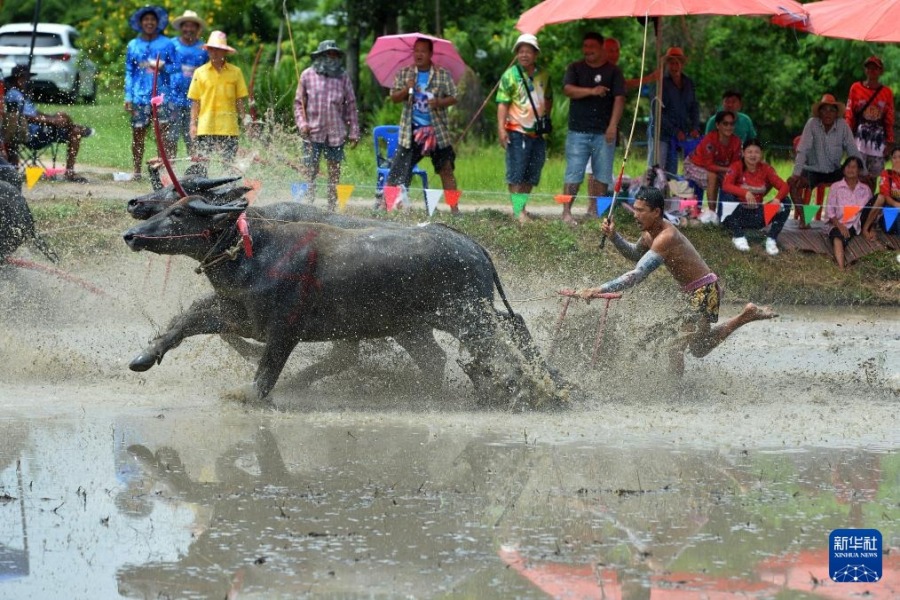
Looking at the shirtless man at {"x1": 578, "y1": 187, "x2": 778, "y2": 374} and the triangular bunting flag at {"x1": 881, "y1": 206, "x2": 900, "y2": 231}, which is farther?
the triangular bunting flag at {"x1": 881, "y1": 206, "x2": 900, "y2": 231}

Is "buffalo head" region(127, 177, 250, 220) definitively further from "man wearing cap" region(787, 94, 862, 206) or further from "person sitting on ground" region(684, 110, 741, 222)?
"man wearing cap" region(787, 94, 862, 206)

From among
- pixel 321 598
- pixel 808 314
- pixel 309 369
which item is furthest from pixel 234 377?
pixel 808 314

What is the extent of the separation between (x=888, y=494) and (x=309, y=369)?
11.7 feet

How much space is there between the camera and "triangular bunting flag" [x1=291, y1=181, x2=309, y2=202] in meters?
11.7

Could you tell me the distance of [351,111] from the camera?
503 inches

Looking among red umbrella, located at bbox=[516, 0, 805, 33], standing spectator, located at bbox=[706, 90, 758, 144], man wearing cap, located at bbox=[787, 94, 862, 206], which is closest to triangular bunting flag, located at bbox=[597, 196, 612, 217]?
standing spectator, located at bbox=[706, 90, 758, 144]

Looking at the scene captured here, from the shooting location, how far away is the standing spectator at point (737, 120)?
13.4 meters

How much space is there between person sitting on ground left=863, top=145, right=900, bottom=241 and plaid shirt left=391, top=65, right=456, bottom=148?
387cm

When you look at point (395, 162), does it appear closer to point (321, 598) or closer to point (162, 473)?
point (162, 473)

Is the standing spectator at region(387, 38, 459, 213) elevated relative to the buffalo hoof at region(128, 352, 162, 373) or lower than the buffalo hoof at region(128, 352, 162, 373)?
elevated

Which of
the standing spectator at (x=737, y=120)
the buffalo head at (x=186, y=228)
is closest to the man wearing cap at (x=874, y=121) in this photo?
the standing spectator at (x=737, y=120)

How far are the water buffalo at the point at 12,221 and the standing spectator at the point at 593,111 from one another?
15.8ft

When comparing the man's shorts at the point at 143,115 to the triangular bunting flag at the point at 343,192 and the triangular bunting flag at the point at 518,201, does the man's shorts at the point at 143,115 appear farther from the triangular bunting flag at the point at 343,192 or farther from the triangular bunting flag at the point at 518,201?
the triangular bunting flag at the point at 518,201

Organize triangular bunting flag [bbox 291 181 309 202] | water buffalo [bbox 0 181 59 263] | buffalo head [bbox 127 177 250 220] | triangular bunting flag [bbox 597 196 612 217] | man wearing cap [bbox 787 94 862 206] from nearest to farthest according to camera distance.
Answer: buffalo head [bbox 127 177 250 220]
water buffalo [bbox 0 181 59 263]
triangular bunting flag [bbox 291 181 309 202]
triangular bunting flag [bbox 597 196 612 217]
man wearing cap [bbox 787 94 862 206]
